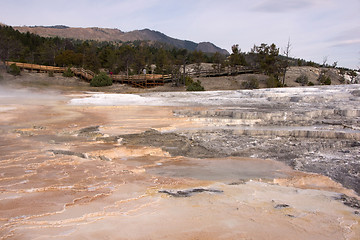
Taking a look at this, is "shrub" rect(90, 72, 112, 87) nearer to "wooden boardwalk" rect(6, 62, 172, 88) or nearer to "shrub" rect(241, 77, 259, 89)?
"wooden boardwalk" rect(6, 62, 172, 88)

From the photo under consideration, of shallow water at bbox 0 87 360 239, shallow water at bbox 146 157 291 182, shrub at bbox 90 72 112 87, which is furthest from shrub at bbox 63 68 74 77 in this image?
shallow water at bbox 146 157 291 182

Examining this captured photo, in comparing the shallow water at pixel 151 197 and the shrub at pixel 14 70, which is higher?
the shrub at pixel 14 70

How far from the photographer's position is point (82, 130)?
8.27 metres

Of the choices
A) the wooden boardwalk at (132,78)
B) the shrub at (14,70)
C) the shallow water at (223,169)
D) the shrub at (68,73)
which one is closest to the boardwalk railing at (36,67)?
the wooden boardwalk at (132,78)

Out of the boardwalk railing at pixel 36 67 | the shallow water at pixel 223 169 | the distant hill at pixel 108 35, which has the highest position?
the distant hill at pixel 108 35

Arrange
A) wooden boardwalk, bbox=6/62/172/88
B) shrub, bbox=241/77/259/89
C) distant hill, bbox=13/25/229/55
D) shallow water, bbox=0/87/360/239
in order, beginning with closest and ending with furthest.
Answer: shallow water, bbox=0/87/360/239 < wooden boardwalk, bbox=6/62/172/88 < shrub, bbox=241/77/259/89 < distant hill, bbox=13/25/229/55

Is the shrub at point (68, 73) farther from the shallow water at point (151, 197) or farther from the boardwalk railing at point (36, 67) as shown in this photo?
the shallow water at point (151, 197)

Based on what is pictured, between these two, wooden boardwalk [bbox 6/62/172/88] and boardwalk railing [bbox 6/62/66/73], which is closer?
wooden boardwalk [bbox 6/62/172/88]

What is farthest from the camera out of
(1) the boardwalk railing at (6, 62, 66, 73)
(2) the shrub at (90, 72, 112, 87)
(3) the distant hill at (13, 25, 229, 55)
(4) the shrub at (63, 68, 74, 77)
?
(3) the distant hill at (13, 25, 229, 55)

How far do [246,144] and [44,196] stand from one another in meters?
4.79

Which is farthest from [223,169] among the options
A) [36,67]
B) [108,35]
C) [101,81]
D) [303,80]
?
[108,35]

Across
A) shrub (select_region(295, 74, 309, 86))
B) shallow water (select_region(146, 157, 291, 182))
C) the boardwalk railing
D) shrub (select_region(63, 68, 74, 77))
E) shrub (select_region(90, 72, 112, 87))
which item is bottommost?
shallow water (select_region(146, 157, 291, 182))

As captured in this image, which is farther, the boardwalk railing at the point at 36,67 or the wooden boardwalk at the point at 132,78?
the boardwalk railing at the point at 36,67

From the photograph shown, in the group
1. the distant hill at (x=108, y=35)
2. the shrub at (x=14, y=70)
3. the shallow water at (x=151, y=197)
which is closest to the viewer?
the shallow water at (x=151, y=197)
